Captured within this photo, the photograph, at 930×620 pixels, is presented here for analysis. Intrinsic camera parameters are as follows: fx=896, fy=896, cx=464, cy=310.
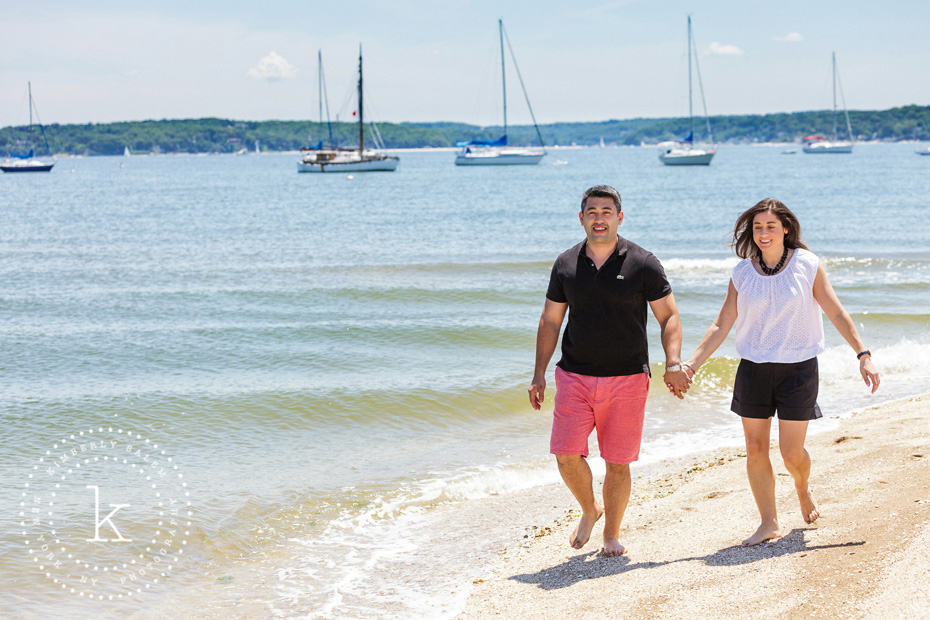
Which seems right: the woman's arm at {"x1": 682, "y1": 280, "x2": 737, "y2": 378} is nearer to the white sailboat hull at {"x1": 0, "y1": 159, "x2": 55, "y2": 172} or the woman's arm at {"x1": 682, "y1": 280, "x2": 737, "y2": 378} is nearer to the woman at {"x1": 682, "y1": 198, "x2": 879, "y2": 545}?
the woman at {"x1": 682, "y1": 198, "x2": 879, "y2": 545}

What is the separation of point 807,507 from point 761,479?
34cm

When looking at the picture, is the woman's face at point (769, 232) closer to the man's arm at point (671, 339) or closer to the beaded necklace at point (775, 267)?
the beaded necklace at point (775, 267)

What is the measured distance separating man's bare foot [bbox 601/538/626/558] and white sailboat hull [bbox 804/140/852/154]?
151m

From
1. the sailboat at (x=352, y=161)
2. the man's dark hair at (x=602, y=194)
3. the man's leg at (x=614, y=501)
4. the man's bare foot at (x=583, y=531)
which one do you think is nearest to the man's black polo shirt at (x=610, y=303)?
the man's dark hair at (x=602, y=194)

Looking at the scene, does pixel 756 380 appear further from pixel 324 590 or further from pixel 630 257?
pixel 324 590

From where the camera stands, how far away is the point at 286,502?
738cm

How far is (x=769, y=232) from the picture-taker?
14.8 ft

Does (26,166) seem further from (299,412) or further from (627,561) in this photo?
(627,561)

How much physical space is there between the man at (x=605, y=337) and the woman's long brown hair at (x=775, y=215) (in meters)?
0.46

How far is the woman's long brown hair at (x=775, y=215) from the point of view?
454 centimetres

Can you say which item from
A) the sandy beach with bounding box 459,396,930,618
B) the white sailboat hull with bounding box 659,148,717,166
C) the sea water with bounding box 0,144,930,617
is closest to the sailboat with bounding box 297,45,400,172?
the white sailboat hull with bounding box 659,148,717,166

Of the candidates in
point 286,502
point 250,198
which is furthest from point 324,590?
point 250,198

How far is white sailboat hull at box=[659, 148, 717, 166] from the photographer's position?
101625 mm

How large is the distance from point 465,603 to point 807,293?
8.04 ft
